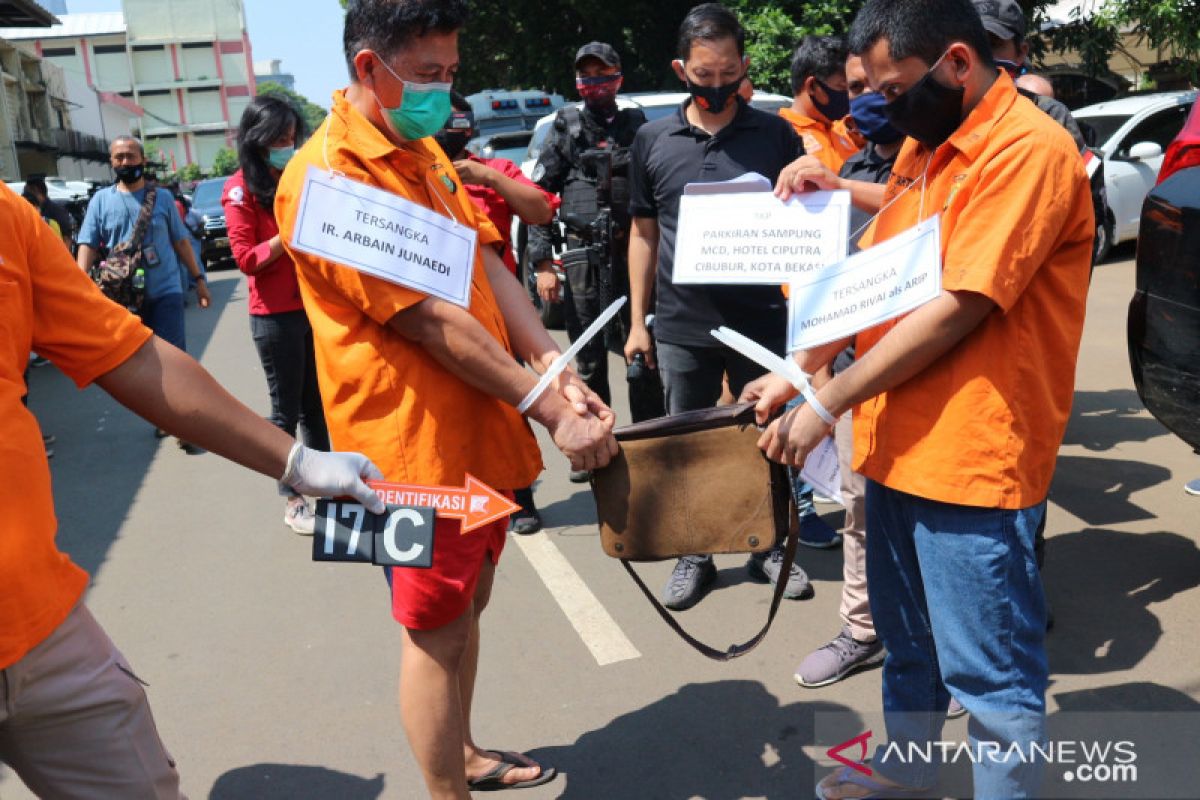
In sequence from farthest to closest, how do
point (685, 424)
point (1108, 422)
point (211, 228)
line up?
point (211, 228) < point (1108, 422) < point (685, 424)

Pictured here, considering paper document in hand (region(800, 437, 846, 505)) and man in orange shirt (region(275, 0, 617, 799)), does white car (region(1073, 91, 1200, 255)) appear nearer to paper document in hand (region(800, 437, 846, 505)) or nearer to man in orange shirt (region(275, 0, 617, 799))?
paper document in hand (region(800, 437, 846, 505))

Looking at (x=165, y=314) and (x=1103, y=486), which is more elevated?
(x=165, y=314)

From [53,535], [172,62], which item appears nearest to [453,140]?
[53,535]

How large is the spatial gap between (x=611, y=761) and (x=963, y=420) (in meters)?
1.51

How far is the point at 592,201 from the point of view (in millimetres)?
5523

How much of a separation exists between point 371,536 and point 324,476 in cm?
15

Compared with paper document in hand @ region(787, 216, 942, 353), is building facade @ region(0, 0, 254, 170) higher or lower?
lower

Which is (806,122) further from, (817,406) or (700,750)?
(700,750)

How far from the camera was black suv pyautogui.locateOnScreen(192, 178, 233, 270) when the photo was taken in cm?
1897

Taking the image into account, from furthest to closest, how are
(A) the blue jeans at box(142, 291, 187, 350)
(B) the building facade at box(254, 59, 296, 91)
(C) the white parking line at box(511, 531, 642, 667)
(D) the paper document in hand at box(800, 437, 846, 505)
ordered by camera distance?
(B) the building facade at box(254, 59, 296, 91)
(A) the blue jeans at box(142, 291, 187, 350)
(C) the white parking line at box(511, 531, 642, 667)
(D) the paper document in hand at box(800, 437, 846, 505)

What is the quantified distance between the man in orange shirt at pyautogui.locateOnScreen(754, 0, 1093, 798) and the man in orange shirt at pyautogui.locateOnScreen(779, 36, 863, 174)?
2125mm

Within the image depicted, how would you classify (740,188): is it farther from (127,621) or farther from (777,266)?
(127,621)

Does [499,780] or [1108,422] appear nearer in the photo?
[499,780]

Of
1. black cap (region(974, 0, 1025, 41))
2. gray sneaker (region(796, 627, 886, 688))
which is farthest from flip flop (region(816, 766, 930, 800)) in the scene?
black cap (region(974, 0, 1025, 41))
